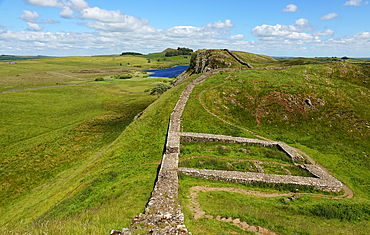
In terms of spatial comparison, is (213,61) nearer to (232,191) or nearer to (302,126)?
(302,126)

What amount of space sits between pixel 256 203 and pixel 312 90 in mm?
34973

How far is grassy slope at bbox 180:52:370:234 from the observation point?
13.3 metres

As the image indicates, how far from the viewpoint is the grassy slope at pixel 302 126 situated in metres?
13.3

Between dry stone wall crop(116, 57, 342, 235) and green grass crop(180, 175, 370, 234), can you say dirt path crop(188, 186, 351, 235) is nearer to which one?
green grass crop(180, 175, 370, 234)

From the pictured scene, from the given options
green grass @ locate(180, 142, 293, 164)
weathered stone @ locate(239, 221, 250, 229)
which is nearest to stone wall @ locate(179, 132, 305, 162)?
green grass @ locate(180, 142, 293, 164)

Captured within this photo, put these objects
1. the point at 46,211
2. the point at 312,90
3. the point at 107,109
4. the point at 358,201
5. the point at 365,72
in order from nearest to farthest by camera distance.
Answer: the point at 358,201 → the point at 46,211 → the point at 312,90 → the point at 365,72 → the point at 107,109

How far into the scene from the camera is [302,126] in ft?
105

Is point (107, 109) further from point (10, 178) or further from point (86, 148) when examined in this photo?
point (10, 178)

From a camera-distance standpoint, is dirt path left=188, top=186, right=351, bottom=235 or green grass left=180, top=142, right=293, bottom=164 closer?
dirt path left=188, top=186, right=351, bottom=235

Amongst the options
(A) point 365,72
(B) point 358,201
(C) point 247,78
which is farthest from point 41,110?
(A) point 365,72

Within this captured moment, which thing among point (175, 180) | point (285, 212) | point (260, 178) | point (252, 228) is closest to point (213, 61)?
point (260, 178)

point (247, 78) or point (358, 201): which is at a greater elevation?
point (247, 78)

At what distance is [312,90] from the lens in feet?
125

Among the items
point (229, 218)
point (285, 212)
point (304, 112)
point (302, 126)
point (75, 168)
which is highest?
point (304, 112)
